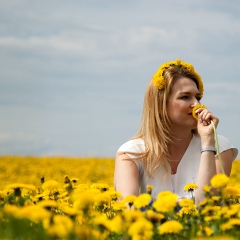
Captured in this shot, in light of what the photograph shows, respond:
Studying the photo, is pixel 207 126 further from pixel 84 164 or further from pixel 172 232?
pixel 84 164

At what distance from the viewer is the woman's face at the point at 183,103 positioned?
4.91 metres

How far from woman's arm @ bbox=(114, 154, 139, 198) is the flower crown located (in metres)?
0.71

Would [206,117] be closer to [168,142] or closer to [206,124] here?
[206,124]

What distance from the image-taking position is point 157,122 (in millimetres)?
5066

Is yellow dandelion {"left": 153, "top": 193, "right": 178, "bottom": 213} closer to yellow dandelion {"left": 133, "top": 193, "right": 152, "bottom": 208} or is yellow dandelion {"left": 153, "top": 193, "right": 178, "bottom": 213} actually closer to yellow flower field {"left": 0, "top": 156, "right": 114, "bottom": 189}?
yellow dandelion {"left": 133, "top": 193, "right": 152, "bottom": 208}

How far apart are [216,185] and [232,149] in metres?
2.41

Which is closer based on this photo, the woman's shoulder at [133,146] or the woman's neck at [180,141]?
the woman's shoulder at [133,146]

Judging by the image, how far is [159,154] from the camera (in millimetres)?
5133

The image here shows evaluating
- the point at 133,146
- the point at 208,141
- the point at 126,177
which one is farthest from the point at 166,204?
the point at 133,146

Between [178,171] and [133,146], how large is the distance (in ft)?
1.69

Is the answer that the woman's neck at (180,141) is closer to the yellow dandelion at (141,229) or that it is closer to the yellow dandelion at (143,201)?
the yellow dandelion at (143,201)

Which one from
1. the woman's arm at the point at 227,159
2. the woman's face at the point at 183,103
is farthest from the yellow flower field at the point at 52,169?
the woman's face at the point at 183,103

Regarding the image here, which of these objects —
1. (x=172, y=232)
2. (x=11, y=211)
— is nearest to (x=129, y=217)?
(x=172, y=232)

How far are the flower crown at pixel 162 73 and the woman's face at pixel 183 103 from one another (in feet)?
0.41
